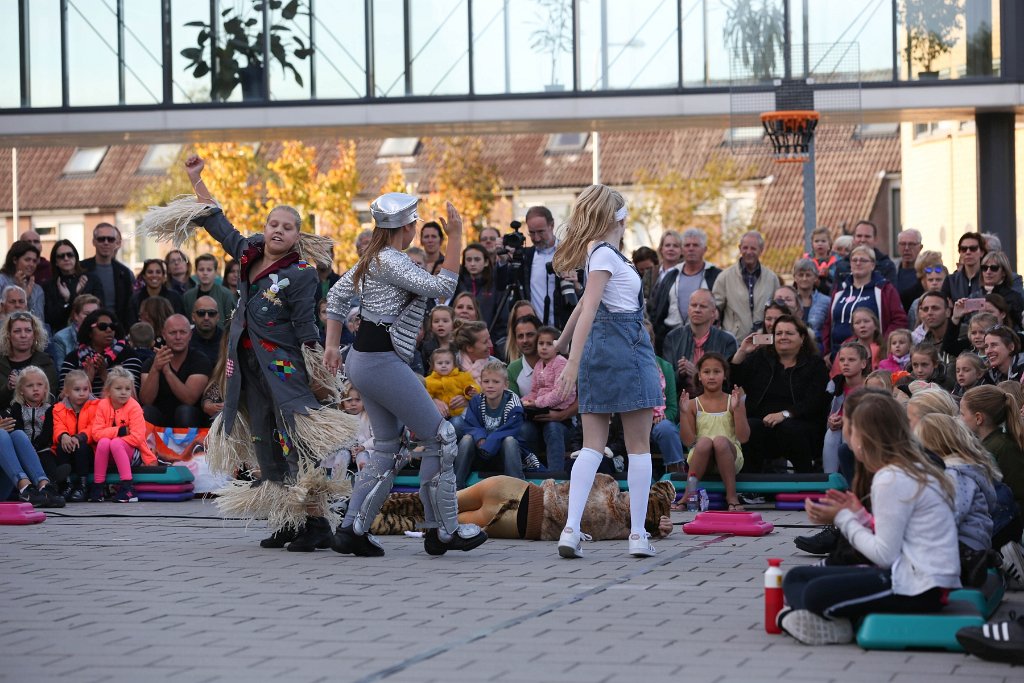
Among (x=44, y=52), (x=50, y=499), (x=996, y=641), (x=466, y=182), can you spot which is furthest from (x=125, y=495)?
(x=466, y=182)

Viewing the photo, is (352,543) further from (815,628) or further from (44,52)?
(44,52)

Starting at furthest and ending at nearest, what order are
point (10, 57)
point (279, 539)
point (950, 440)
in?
point (10, 57) < point (279, 539) < point (950, 440)

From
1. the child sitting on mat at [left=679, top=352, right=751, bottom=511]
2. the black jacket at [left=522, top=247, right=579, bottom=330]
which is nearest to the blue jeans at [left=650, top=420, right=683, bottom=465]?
the child sitting on mat at [left=679, top=352, right=751, bottom=511]

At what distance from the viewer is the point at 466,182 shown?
40531mm

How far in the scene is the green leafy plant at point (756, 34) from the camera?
840 inches

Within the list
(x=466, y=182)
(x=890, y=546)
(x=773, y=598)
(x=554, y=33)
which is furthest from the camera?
(x=466, y=182)

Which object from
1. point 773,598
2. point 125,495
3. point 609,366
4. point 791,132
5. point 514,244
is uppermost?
point 791,132

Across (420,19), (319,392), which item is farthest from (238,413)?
(420,19)

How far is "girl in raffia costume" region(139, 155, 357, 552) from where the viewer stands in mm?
8758

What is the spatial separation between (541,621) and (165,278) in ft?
32.1

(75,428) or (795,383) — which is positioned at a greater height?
(795,383)

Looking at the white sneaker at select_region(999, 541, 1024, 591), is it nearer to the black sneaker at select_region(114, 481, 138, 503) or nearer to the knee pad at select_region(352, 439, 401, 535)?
the knee pad at select_region(352, 439, 401, 535)

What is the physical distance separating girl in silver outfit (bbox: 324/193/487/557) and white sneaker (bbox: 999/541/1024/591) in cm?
287

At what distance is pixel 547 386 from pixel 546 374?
112 millimetres
